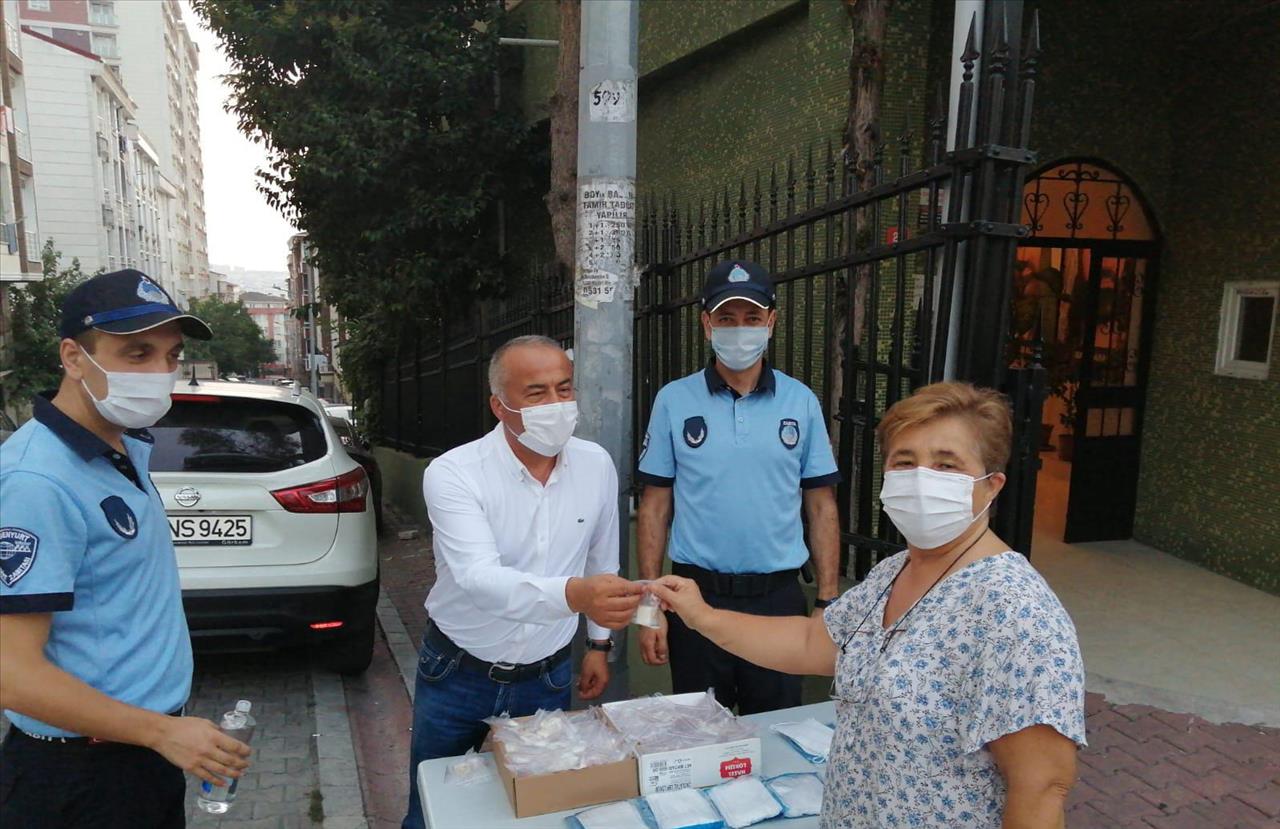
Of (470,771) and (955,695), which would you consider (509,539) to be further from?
(955,695)

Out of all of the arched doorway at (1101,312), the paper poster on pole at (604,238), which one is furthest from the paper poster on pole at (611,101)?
the arched doorway at (1101,312)

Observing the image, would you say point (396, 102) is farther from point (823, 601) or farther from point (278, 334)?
point (278, 334)

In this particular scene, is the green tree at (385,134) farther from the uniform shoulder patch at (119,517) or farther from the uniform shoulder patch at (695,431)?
the uniform shoulder patch at (119,517)

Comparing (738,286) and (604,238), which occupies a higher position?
(604,238)

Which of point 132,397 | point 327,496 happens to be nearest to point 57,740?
point 132,397

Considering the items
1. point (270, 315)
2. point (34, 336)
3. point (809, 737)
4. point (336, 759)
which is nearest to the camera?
point (809, 737)

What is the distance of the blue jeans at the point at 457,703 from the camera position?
2551 millimetres

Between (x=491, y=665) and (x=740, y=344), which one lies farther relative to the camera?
(x=740, y=344)

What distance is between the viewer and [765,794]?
196 cm

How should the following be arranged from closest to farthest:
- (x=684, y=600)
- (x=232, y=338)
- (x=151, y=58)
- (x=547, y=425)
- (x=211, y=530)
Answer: (x=684, y=600) → (x=547, y=425) → (x=211, y=530) → (x=232, y=338) → (x=151, y=58)

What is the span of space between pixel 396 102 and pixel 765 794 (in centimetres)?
940

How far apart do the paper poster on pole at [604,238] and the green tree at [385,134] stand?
6893mm

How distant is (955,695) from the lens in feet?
4.92

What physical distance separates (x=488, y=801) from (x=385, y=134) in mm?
8646
